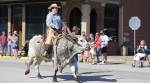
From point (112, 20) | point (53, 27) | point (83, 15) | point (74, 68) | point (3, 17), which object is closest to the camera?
point (74, 68)

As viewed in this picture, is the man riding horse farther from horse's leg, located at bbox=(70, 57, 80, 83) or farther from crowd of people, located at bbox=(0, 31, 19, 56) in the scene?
crowd of people, located at bbox=(0, 31, 19, 56)

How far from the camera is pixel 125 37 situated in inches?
1433

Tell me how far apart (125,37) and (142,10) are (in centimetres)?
350

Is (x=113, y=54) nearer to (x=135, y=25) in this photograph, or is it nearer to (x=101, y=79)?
(x=135, y=25)

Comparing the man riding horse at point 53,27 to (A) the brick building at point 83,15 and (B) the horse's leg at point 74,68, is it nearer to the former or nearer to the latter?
(B) the horse's leg at point 74,68

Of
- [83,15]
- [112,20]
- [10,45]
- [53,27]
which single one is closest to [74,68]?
[53,27]

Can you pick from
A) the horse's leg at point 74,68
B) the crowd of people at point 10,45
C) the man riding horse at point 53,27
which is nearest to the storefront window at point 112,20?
the crowd of people at point 10,45

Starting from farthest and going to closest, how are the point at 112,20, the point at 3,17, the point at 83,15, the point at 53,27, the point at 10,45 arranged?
the point at 3,17 < the point at 112,20 < the point at 83,15 < the point at 10,45 < the point at 53,27

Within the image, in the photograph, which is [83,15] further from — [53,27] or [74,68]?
[74,68]

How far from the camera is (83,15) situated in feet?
109

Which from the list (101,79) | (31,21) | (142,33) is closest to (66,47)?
(101,79)

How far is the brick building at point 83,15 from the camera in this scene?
3384 centimetres

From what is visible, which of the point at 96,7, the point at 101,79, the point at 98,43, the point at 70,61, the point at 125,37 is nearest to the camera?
the point at 70,61

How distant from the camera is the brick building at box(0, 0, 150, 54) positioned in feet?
111
